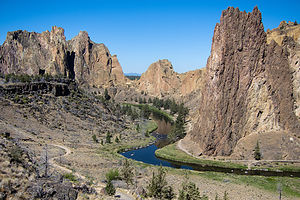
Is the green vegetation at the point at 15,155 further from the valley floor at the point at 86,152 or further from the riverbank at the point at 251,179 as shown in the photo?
the riverbank at the point at 251,179

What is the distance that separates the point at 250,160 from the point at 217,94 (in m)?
19.1

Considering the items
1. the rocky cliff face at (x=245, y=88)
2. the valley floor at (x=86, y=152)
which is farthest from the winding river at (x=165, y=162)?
the rocky cliff face at (x=245, y=88)

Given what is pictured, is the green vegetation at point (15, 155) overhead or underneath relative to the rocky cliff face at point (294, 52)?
underneath

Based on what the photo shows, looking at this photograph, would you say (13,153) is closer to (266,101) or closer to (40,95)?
(266,101)

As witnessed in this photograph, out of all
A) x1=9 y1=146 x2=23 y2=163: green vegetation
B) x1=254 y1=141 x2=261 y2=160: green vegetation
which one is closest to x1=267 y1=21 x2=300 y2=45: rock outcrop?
x1=254 y1=141 x2=261 y2=160: green vegetation

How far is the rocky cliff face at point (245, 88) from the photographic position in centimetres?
6856

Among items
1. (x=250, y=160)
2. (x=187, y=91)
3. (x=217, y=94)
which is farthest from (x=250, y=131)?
(x=187, y=91)

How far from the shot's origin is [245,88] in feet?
227

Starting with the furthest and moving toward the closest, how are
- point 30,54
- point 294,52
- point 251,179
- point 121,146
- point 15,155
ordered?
point 30,54 → point 121,146 → point 294,52 → point 251,179 → point 15,155

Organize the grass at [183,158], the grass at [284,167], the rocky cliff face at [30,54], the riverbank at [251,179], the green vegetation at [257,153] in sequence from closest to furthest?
the riverbank at [251,179]
the grass at [284,167]
the grass at [183,158]
the green vegetation at [257,153]
the rocky cliff face at [30,54]

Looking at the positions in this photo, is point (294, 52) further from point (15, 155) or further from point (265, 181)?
point (15, 155)

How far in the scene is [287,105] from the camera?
69.6 metres

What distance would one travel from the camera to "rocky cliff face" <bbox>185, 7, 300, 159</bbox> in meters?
68.6

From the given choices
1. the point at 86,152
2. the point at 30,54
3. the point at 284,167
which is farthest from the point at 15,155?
the point at 30,54
